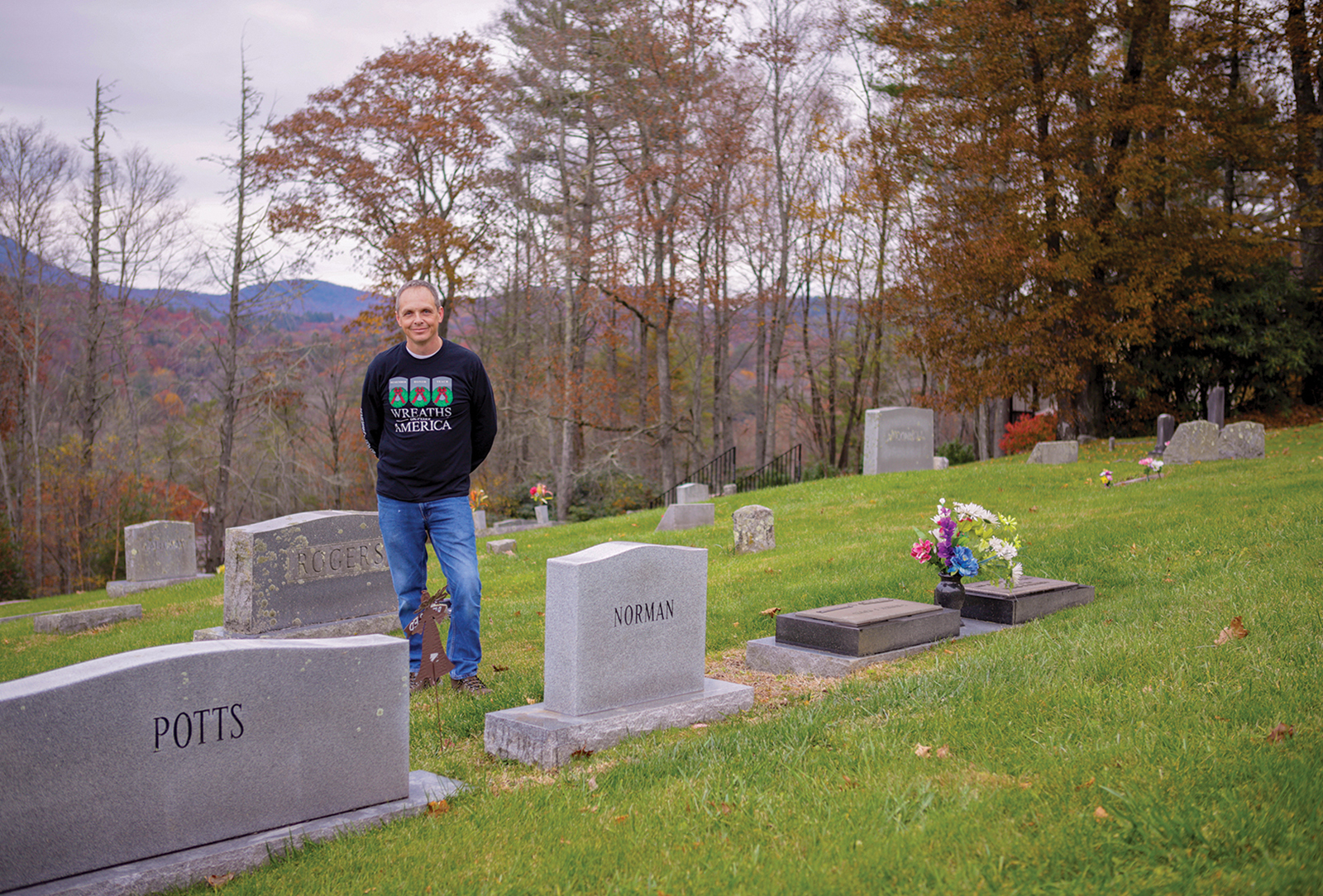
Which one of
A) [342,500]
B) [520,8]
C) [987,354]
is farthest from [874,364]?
[342,500]

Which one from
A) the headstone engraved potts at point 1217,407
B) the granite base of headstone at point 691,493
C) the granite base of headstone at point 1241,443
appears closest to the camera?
the granite base of headstone at point 1241,443

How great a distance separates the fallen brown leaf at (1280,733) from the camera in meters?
3.55

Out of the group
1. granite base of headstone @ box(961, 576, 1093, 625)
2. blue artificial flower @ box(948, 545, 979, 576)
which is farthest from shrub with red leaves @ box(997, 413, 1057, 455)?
blue artificial flower @ box(948, 545, 979, 576)

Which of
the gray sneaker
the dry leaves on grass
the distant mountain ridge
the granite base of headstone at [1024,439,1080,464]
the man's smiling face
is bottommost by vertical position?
the gray sneaker

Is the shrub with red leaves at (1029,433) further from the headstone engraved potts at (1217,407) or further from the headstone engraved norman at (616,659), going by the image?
the headstone engraved norman at (616,659)

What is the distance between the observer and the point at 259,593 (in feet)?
25.6

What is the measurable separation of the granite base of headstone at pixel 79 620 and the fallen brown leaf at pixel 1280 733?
486 inches

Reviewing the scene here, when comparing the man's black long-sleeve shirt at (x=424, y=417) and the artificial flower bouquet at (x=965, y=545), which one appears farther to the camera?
the artificial flower bouquet at (x=965, y=545)

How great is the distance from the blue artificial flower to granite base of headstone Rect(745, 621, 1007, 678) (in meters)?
0.48

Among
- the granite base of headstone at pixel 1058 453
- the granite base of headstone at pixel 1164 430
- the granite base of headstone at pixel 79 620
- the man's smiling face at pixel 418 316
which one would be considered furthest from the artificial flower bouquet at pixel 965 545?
the granite base of headstone at pixel 1058 453

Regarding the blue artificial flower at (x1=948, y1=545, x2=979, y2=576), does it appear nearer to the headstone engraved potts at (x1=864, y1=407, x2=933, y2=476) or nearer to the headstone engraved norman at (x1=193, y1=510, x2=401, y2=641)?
the headstone engraved norman at (x1=193, y1=510, x2=401, y2=641)

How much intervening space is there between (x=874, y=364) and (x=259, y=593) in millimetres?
31214

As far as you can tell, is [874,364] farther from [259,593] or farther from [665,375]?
[259,593]

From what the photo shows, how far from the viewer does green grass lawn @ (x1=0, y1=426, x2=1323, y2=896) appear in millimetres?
2836
